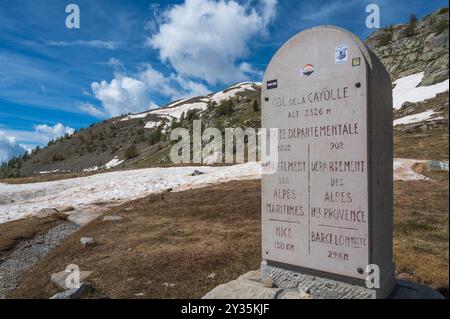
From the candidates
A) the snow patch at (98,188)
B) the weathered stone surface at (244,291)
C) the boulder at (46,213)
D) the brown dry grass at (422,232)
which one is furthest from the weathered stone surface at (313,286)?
the boulder at (46,213)

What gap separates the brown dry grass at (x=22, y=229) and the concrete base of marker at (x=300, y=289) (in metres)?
12.8

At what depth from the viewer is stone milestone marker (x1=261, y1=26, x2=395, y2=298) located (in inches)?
229

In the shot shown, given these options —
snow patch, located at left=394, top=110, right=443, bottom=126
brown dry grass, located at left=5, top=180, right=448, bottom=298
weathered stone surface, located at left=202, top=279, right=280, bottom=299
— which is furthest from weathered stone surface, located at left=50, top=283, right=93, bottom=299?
snow patch, located at left=394, top=110, right=443, bottom=126

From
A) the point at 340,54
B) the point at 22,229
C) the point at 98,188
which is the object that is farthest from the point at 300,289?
the point at 98,188

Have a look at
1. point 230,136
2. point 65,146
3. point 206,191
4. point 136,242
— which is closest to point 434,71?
point 230,136

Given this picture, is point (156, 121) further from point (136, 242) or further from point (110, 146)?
point (136, 242)

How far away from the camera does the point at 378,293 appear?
5730 millimetres

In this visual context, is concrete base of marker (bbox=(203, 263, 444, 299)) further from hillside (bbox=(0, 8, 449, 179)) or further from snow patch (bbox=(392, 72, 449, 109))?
snow patch (bbox=(392, 72, 449, 109))

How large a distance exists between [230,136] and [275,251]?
60677 mm

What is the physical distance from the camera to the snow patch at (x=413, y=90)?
50250mm

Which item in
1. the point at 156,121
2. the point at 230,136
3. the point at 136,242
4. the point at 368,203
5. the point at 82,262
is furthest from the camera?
the point at 156,121

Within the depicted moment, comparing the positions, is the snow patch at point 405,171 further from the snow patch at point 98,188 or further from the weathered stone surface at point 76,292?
the weathered stone surface at point 76,292

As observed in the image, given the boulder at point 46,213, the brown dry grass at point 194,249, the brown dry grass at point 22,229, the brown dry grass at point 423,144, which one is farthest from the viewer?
the brown dry grass at point 423,144

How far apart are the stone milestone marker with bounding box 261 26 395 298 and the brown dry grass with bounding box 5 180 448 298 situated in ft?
8.96
